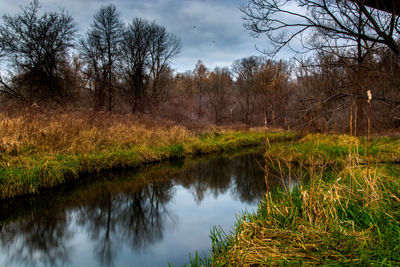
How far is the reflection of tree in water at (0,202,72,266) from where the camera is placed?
3.33 meters

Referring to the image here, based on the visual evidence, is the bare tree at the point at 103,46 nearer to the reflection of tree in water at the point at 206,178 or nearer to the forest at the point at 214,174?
the forest at the point at 214,174

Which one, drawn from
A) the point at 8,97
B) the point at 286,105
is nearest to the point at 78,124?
the point at 8,97

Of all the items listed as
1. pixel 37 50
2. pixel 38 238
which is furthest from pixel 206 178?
pixel 37 50

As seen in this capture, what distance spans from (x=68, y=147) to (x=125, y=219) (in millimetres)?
3551

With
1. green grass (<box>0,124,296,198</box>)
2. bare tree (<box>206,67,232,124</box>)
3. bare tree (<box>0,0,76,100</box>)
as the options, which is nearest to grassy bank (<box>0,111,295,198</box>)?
green grass (<box>0,124,296,198</box>)

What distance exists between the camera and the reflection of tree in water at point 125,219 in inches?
152

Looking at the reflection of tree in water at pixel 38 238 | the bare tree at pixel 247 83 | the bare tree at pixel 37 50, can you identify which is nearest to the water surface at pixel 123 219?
the reflection of tree in water at pixel 38 238

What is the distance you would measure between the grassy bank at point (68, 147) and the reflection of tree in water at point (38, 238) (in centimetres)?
124

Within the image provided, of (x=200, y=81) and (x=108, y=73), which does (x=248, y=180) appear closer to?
(x=108, y=73)

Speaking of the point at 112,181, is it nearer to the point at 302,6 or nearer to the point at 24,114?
the point at 24,114

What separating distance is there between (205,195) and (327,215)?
4.34 m

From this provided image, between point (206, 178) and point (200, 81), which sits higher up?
point (200, 81)

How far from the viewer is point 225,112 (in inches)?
1271

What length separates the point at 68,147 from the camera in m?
7.02
